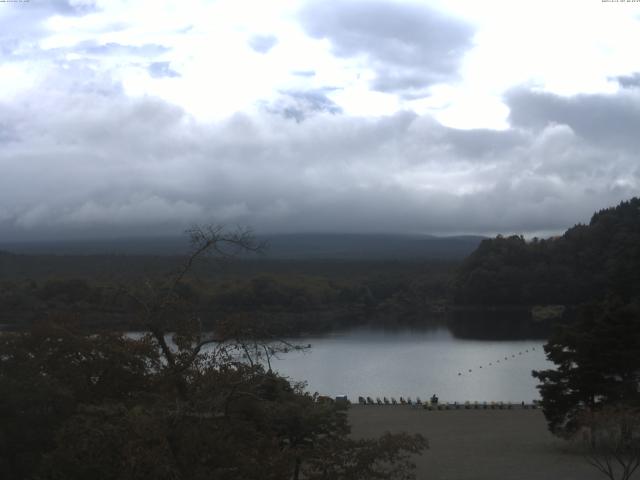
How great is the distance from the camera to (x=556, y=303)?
63.2 meters

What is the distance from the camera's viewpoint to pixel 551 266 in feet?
210

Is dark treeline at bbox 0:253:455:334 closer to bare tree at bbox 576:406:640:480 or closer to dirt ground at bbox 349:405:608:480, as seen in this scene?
dirt ground at bbox 349:405:608:480

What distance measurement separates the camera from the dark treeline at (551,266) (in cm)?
6088

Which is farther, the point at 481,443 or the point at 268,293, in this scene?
the point at 268,293

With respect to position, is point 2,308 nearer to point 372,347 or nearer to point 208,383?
point 372,347

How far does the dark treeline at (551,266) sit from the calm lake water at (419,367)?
59.0 ft

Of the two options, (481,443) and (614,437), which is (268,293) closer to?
(481,443)

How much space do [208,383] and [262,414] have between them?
39.2 inches

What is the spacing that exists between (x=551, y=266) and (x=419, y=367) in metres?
33.2

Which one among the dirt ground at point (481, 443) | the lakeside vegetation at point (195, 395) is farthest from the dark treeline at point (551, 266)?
the lakeside vegetation at point (195, 395)

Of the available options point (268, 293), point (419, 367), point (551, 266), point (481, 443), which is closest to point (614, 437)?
point (481, 443)

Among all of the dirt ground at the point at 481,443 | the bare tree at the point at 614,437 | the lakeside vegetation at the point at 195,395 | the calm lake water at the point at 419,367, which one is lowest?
the calm lake water at the point at 419,367

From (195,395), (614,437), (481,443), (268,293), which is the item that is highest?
(195,395)

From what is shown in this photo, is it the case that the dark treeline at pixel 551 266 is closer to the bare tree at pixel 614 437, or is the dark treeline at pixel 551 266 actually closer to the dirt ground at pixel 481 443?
the dirt ground at pixel 481 443
